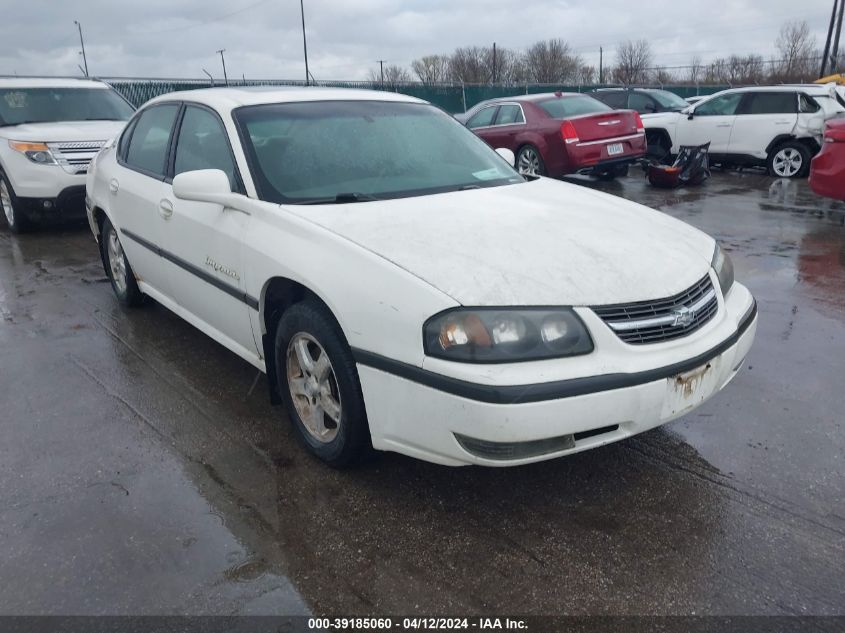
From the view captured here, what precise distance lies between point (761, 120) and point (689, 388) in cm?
1070

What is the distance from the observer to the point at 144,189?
14.0ft

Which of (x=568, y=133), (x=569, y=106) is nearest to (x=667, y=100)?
(x=569, y=106)

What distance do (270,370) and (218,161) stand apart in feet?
3.76

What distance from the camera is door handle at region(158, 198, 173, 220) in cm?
385

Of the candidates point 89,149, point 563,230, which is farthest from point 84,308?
point 563,230

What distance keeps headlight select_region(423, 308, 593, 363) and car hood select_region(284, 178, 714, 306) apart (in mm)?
46

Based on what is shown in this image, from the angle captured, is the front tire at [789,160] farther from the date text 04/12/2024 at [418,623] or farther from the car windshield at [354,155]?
the date text 04/12/2024 at [418,623]

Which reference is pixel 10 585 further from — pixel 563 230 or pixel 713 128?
pixel 713 128

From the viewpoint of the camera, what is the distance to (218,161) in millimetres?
3600

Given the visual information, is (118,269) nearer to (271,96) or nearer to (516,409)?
(271,96)

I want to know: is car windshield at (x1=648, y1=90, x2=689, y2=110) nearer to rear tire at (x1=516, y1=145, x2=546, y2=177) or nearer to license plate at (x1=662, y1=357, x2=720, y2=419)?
rear tire at (x1=516, y1=145, x2=546, y2=177)

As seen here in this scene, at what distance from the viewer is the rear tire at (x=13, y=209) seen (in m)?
7.79

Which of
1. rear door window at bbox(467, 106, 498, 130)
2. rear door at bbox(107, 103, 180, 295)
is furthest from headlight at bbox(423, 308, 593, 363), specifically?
rear door window at bbox(467, 106, 498, 130)

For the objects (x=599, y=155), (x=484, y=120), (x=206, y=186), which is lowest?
(x=599, y=155)
